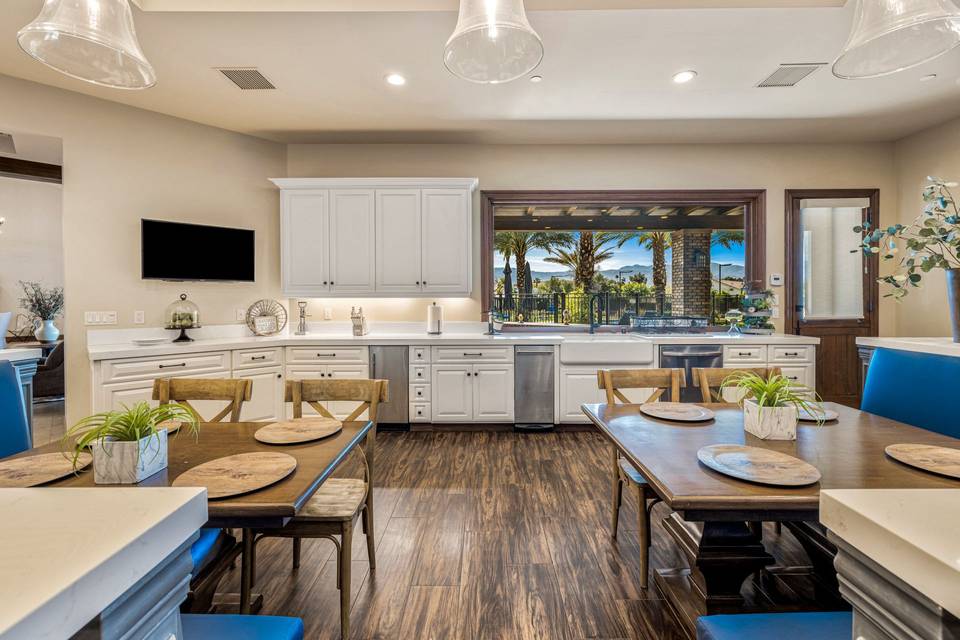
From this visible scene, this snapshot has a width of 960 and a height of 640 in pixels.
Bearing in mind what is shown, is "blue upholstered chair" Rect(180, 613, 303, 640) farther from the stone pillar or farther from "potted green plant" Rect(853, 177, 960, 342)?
the stone pillar

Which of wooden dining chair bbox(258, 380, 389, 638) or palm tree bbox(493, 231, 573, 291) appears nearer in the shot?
wooden dining chair bbox(258, 380, 389, 638)

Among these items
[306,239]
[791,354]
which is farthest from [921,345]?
[306,239]

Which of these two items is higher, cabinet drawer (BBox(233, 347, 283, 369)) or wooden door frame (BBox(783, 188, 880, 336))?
wooden door frame (BBox(783, 188, 880, 336))

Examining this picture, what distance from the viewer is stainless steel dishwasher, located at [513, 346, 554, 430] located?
4.20 m

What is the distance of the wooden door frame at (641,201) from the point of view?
475 cm

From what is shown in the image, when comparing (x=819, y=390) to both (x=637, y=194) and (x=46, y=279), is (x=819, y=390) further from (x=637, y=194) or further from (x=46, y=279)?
(x=46, y=279)

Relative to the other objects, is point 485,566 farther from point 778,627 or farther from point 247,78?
point 247,78

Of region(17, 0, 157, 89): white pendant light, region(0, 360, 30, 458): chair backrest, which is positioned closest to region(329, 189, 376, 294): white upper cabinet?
region(17, 0, 157, 89): white pendant light

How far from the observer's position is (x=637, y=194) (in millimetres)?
4781

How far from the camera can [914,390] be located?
81.2 inches

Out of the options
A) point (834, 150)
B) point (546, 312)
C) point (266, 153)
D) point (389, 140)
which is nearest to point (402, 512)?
point (546, 312)

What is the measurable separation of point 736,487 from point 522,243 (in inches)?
166

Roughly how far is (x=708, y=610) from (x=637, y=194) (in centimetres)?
416

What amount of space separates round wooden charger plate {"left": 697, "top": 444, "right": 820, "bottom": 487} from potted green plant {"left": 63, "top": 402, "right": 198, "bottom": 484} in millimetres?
1687
